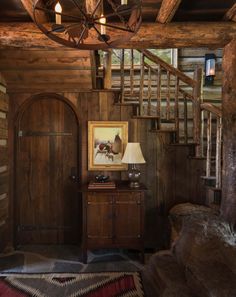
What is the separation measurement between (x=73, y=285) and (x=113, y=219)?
0.84m

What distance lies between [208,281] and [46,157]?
271cm

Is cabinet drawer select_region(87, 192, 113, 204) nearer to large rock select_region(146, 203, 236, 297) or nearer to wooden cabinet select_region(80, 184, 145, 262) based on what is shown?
wooden cabinet select_region(80, 184, 145, 262)

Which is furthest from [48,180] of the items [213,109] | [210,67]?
[210,67]

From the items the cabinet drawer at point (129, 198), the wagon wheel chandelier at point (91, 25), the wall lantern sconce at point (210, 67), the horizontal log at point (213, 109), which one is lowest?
the cabinet drawer at point (129, 198)

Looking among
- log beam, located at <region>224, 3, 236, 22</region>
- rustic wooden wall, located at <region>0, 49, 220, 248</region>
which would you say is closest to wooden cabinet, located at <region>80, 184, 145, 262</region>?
rustic wooden wall, located at <region>0, 49, 220, 248</region>

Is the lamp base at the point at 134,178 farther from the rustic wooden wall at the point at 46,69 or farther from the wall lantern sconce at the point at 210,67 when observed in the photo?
the wall lantern sconce at the point at 210,67

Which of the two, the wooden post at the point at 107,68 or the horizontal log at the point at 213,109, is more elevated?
the wooden post at the point at 107,68

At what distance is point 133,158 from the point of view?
3.14 m

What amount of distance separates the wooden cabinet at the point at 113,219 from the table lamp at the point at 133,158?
0.59 feet

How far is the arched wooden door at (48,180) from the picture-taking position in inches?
142

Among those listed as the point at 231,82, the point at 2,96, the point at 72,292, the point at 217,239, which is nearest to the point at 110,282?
the point at 72,292

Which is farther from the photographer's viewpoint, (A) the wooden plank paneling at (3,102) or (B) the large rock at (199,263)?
(A) the wooden plank paneling at (3,102)

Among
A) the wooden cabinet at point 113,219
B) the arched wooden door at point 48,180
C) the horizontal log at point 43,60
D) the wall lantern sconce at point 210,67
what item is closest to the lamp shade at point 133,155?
the wooden cabinet at point 113,219

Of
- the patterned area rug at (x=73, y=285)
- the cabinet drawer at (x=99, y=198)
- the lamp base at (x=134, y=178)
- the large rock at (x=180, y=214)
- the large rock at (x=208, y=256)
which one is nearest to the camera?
the large rock at (x=208, y=256)
